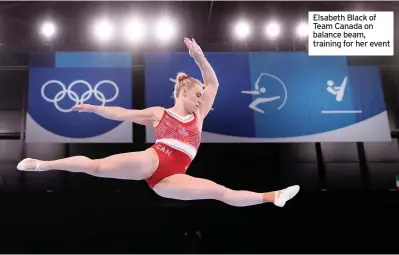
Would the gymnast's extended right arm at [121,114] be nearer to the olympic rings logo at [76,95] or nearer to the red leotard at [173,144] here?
the red leotard at [173,144]

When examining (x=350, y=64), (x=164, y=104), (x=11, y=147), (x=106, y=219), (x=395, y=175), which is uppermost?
(x=350, y=64)

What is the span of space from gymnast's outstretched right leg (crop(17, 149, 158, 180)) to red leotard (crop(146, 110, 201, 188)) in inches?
6.3

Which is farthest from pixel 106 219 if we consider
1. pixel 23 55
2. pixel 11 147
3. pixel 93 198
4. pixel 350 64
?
pixel 350 64

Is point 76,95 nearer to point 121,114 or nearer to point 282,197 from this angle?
point 121,114

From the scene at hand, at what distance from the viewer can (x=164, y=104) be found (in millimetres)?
7676

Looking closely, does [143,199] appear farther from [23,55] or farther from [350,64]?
[350,64]

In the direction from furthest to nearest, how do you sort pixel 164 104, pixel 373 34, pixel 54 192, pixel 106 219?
pixel 106 219 → pixel 54 192 → pixel 164 104 → pixel 373 34

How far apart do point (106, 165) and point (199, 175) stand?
155 inches

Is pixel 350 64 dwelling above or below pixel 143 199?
above

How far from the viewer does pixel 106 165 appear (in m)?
4.45

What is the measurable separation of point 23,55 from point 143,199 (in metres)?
3.01

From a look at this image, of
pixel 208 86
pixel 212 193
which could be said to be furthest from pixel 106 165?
pixel 208 86

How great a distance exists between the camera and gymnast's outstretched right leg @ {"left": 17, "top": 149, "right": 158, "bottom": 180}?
4.45 metres

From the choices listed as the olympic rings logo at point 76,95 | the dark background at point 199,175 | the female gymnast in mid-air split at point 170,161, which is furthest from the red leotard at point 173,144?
the dark background at point 199,175
